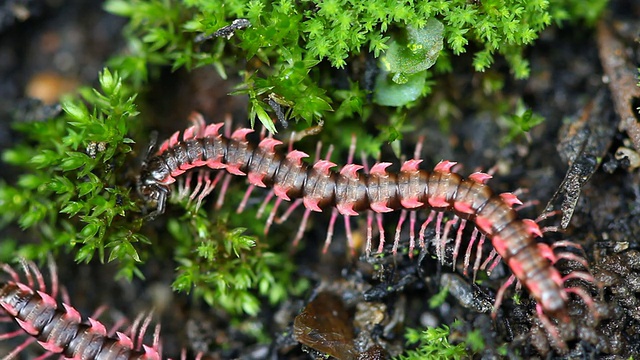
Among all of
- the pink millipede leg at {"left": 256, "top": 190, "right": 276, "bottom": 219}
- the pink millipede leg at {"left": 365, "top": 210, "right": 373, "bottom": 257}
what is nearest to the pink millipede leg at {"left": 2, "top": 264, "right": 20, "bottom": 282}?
the pink millipede leg at {"left": 256, "top": 190, "right": 276, "bottom": 219}

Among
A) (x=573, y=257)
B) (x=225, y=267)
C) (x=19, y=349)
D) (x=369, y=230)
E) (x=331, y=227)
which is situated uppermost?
(x=573, y=257)

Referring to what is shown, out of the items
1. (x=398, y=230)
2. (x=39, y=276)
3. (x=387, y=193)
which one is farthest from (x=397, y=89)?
(x=39, y=276)

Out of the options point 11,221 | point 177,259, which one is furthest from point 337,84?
point 11,221

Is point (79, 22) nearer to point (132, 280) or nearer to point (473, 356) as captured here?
point (132, 280)

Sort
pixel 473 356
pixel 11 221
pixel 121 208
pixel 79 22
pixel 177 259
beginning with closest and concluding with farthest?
pixel 473 356 → pixel 121 208 → pixel 177 259 → pixel 11 221 → pixel 79 22

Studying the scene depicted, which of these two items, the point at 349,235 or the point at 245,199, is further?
the point at 245,199

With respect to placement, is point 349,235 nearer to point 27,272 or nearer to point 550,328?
point 550,328
